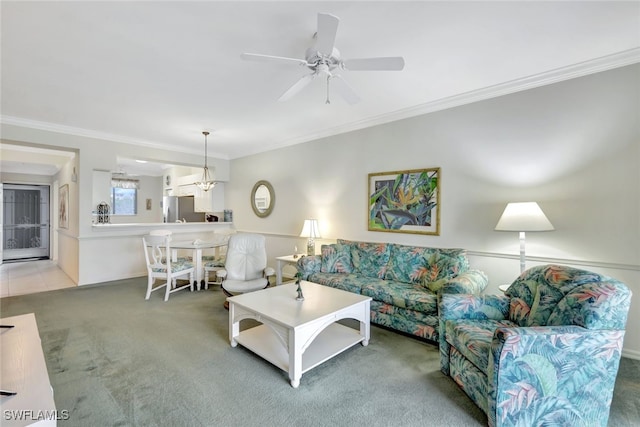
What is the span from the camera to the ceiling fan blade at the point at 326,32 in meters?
1.56

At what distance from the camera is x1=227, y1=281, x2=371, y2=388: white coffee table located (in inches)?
83.7

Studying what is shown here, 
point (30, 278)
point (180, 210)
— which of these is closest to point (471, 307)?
point (180, 210)

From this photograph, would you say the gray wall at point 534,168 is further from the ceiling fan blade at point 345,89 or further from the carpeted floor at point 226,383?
the ceiling fan blade at point 345,89

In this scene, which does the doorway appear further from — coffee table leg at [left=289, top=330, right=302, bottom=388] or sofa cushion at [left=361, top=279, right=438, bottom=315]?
sofa cushion at [left=361, top=279, right=438, bottom=315]

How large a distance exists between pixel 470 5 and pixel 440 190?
1.99 meters

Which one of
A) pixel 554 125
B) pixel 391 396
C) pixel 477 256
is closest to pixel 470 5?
pixel 554 125

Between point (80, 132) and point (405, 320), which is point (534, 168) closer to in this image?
point (405, 320)

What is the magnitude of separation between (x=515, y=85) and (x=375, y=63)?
6.15 feet

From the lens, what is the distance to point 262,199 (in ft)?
19.2

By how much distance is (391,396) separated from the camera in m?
1.97

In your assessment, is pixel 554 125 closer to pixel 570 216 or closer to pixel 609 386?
pixel 570 216

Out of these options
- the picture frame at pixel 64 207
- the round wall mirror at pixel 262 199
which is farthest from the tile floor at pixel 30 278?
the round wall mirror at pixel 262 199

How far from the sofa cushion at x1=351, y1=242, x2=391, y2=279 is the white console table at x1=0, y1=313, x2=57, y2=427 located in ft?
9.95

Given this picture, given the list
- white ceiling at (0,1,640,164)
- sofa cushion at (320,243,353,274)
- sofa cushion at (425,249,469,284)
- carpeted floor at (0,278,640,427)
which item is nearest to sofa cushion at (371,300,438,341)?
carpeted floor at (0,278,640,427)
